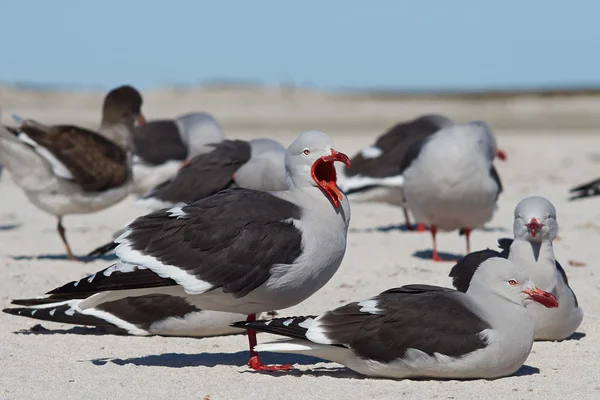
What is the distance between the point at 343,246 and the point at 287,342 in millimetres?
624

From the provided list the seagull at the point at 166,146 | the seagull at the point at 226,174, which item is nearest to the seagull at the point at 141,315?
the seagull at the point at 226,174

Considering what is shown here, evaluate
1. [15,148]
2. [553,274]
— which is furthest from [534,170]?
[553,274]

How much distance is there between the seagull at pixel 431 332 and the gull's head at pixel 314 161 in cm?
70

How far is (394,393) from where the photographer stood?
5.33m

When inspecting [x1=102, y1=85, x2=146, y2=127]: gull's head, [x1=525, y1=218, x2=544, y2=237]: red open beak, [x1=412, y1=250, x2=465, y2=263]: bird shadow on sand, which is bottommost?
[x1=412, y1=250, x2=465, y2=263]: bird shadow on sand

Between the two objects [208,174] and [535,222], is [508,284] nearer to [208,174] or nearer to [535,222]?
[535,222]

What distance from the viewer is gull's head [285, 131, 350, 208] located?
234 inches

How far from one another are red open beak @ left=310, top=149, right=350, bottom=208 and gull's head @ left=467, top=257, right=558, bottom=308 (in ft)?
3.02

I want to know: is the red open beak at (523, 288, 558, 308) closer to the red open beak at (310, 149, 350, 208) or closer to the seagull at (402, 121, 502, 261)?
the red open beak at (310, 149, 350, 208)

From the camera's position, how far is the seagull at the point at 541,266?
6.47 metres

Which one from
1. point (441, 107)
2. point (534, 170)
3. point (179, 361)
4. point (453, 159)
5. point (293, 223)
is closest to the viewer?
point (293, 223)

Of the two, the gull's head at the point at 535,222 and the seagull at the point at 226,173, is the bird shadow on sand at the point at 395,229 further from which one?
the gull's head at the point at 535,222

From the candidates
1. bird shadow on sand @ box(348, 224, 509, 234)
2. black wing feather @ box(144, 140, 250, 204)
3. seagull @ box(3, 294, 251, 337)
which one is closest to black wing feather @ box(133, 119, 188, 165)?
bird shadow on sand @ box(348, 224, 509, 234)

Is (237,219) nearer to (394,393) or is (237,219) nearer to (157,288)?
(157,288)
